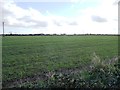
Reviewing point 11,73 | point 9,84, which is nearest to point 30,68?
point 11,73

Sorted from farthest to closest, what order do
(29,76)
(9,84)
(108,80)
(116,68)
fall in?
(29,76), (116,68), (9,84), (108,80)

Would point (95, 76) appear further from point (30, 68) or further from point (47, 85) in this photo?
point (30, 68)

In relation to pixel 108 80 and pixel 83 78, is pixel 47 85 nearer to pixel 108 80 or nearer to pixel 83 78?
pixel 83 78

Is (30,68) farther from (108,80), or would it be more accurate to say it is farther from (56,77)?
(108,80)

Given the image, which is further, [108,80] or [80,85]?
[108,80]

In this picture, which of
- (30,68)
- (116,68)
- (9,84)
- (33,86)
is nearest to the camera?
(33,86)

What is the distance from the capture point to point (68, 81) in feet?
30.4

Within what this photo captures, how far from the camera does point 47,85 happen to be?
30.0ft

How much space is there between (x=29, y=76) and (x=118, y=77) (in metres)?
4.24

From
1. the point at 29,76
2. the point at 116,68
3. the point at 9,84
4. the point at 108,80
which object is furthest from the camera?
the point at 29,76

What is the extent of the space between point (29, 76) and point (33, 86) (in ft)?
10.1

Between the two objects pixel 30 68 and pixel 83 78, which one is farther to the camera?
pixel 30 68

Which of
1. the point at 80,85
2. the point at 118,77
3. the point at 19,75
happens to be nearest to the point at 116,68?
A: the point at 118,77

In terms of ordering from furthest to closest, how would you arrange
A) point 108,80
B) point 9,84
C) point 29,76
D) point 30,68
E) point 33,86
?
point 30,68, point 29,76, point 9,84, point 108,80, point 33,86
